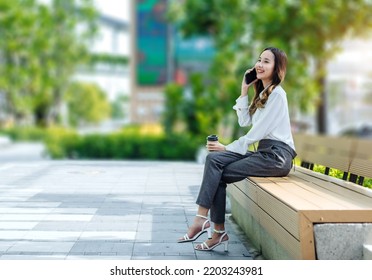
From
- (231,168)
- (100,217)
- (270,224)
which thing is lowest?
(100,217)

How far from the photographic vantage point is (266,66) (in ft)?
14.2

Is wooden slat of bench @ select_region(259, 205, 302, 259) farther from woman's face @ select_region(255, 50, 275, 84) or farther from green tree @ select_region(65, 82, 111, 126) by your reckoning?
green tree @ select_region(65, 82, 111, 126)

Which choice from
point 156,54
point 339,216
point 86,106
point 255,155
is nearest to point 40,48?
point 156,54

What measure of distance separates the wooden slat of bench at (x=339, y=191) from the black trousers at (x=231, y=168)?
32 cm

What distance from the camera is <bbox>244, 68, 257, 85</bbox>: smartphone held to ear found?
4.52 m

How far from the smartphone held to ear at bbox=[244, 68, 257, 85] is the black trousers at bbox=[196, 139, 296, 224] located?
1.63 ft

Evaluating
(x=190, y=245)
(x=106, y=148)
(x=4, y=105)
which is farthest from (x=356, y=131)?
(x=190, y=245)

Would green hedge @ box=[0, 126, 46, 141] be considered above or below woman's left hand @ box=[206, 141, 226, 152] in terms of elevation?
below

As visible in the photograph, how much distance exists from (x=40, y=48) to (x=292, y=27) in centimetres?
1446

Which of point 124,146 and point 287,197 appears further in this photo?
point 124,146

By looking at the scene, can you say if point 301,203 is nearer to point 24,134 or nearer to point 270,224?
point 270,224

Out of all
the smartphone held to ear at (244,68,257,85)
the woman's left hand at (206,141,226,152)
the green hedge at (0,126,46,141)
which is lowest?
the green hedge at (0,126,46,141)

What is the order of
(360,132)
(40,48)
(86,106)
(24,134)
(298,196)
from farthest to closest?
1. (86,106)
2. (24,134)
3. (40,48)
4. (360,132)
5. (298,196)

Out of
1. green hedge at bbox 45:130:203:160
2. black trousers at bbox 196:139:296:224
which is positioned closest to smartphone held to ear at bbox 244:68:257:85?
black trousers at bbox 196:139:296:224
